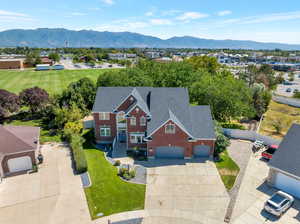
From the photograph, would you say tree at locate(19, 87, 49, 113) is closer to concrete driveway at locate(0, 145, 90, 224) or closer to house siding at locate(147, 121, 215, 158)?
concrete driveway at locate(0, 145, 90, 224)

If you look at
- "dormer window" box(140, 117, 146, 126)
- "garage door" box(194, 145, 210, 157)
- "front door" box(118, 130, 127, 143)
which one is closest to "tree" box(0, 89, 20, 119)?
"front door" box(118, 130, 127, 143)

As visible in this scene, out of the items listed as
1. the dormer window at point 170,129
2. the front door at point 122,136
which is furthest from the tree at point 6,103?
the dormer window at point 170,129

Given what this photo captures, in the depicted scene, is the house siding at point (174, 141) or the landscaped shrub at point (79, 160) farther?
the house siding at point (174, 141)

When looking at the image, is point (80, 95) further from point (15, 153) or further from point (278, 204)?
point (278, 204)

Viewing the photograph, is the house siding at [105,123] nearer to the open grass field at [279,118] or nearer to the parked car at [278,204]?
the parked car at [278,204]

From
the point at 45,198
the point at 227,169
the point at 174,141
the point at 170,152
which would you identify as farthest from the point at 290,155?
the point at 45,198

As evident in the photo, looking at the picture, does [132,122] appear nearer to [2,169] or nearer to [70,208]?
[70,208]

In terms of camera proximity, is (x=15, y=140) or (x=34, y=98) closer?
(x=15, y=140)
